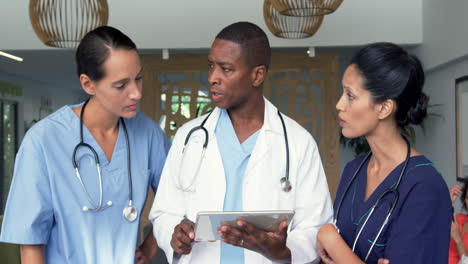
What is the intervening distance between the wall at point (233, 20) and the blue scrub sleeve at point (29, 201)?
4.48 meters

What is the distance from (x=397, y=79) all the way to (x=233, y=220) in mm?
602

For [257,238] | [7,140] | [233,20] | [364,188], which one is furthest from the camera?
[7,140]

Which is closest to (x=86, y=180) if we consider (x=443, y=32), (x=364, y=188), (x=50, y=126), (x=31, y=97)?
(x=50, y=126)

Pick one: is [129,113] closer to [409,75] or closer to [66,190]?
[66,190]

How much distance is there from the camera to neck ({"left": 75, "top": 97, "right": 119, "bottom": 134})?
74.5 inches

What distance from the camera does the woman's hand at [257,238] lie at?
1453mm

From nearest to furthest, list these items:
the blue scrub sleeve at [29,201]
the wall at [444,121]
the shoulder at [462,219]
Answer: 1. the blue scrub sleeve at [29,201]
2. the shoulder at [462,219]
3. the wall at [444,121]

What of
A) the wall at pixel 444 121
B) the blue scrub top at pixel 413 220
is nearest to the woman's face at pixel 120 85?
the blue scrub top at pixel 413 220

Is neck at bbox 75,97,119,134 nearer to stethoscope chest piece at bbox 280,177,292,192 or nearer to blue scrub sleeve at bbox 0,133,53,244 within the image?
blue scrub sleeve at bbox 0,133,53,244

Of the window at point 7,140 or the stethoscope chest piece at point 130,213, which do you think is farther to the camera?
the window at point 7,140

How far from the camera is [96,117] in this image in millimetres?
1901

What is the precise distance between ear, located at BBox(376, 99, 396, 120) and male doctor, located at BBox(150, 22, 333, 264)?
1.07ft

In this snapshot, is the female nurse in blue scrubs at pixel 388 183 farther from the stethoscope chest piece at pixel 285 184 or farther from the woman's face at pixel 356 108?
the stethoscope chest piece at pixel 285 184

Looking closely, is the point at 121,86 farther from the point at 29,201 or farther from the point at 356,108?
the point at 356,108
